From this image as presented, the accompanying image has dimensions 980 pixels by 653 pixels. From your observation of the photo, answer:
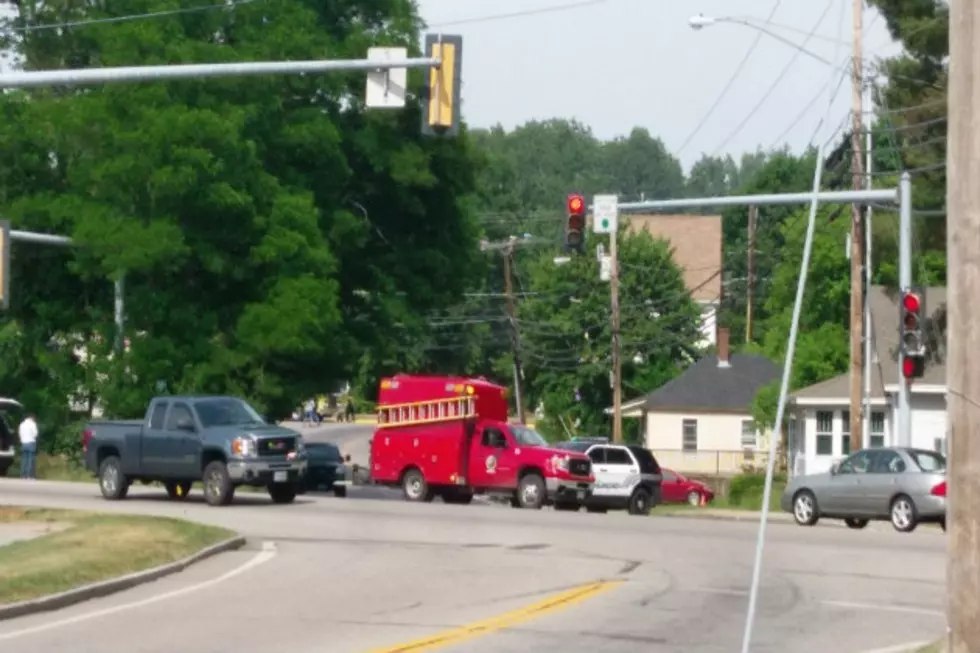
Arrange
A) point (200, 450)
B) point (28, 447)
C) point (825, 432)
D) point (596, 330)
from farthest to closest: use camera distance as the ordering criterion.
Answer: point (596, 330) → point (825, 432) → point (28, 447) → point (200, 450)

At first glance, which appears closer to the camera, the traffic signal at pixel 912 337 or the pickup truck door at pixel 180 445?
the traffic signal at pixel 912 337

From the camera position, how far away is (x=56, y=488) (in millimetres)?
39031

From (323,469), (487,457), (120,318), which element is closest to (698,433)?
(323,469)

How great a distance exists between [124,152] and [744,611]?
31.3 m

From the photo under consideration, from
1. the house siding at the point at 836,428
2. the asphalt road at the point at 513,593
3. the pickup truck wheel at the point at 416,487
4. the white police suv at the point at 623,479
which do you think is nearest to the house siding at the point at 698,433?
the house siding at the point at 836,428

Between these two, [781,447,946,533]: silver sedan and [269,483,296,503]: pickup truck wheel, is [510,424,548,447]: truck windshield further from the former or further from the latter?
[781,447,946,533]: silver sedan

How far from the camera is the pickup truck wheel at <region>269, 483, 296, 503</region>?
1332 inches

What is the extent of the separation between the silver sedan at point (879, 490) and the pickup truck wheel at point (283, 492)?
9.73 meters

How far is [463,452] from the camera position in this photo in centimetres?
3938

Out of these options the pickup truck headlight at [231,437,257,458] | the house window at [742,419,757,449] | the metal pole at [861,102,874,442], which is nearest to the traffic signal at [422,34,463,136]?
the pickup truck headlight at [231,437,257,458]

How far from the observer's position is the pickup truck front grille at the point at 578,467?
38406 millimetres

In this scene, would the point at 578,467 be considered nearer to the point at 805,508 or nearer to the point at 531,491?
the point at 531,491

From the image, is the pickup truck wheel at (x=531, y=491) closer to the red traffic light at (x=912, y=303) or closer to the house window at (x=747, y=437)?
the red traffic light at (x=912, y=303)

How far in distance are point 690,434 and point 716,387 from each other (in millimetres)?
2354
